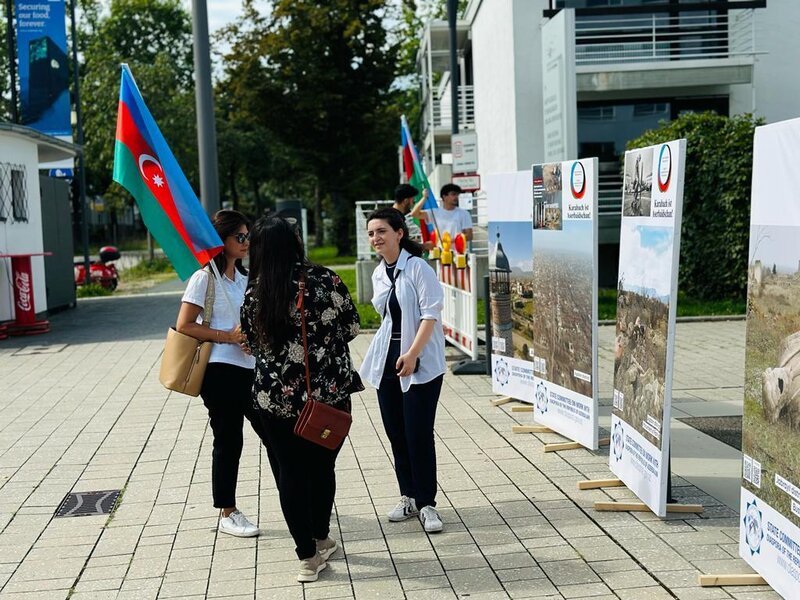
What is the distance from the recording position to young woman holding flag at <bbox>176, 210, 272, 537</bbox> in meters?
5.84

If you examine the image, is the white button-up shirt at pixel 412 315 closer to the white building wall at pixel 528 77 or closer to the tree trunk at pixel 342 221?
the white building wall at pixel 528 77

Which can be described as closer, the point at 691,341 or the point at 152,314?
the point at 691,341

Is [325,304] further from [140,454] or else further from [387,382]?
[140,454]

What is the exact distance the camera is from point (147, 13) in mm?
77562

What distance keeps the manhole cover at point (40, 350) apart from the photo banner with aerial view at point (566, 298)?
29.2 ft

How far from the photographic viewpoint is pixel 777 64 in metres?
22.2

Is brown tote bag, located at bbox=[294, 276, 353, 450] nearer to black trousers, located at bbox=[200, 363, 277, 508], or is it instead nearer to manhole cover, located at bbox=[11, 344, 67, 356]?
black trousers, located at bbox=[200, 363, 277, 508]

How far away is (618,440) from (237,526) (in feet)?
7.98

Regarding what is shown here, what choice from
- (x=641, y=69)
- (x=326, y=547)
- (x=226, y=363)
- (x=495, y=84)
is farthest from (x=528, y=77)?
(x=326, y=547)

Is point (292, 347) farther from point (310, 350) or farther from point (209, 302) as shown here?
point (209, 302)

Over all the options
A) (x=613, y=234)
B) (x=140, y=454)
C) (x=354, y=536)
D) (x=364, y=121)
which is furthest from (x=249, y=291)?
(x=364, y=121)

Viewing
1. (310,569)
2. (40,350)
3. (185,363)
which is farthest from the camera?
(40,350)

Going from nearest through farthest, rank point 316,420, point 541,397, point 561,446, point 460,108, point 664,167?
point 316,420 < point 664,167 < point 561,446 < point 541,397 < point 460,108

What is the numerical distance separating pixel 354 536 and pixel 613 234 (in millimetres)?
16644
